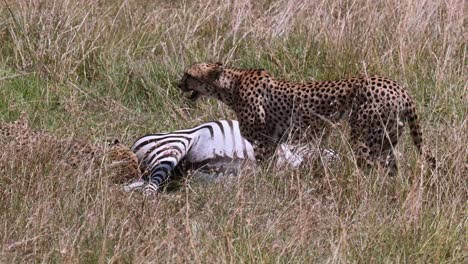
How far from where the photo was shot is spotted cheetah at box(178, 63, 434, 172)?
21.5 feet

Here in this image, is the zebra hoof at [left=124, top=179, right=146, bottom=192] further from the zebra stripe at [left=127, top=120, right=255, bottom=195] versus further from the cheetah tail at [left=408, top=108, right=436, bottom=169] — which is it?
the cheetah tail at [left=408, top=108, right=436, bottom=169]

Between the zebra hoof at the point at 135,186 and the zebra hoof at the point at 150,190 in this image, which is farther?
the zebra hoof at the point at 135,186

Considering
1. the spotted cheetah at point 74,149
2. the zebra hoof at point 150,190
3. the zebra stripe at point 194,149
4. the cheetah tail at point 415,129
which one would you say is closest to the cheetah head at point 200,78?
the zebra stripe at point 194,149

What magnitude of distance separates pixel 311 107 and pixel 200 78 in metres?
0.87

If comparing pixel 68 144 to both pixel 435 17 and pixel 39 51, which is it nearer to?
pixel 39 51

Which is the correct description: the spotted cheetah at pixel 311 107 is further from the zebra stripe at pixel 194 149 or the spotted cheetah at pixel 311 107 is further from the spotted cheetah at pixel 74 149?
the spotted cheetah at pixel 74 149

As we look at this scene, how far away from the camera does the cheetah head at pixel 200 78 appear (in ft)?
24.5

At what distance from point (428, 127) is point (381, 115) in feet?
2.13

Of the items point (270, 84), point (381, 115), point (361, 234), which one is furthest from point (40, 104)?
point (361, 234)

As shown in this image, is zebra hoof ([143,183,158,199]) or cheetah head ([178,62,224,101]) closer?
zebra hoof ([143,183,158,199])

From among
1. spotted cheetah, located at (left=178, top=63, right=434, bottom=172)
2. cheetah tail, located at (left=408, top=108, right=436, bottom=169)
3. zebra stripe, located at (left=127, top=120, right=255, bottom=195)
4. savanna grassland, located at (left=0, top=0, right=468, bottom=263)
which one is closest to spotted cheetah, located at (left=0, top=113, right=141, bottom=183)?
savanna grassland, located at (left=0, top=0, right=468, bottom=263)

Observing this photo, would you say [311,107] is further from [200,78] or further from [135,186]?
[135,186]

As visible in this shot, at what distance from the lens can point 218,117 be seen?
26.0ft

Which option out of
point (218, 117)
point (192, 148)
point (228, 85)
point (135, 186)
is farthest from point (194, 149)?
point (135, 186)
